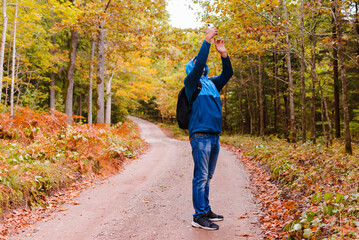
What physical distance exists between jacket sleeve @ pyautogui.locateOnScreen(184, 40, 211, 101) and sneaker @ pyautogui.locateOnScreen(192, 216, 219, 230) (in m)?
1.74

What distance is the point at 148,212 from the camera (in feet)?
14.9

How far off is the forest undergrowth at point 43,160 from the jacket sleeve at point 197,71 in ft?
11.4

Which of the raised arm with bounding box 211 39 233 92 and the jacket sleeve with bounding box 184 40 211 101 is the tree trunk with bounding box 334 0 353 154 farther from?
the jacket sleeve with bounding box 184 40 211 101

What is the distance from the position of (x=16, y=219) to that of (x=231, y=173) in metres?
5.63

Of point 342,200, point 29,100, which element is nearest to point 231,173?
point 342,200

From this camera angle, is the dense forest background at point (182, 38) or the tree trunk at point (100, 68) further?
the tree trunk at point (100, 68)

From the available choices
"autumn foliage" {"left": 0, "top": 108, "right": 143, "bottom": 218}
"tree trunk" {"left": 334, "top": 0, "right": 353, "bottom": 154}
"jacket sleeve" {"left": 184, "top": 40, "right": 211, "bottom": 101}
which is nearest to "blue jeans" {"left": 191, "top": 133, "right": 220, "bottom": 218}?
"jacket sleeve" {"left": 184, "top": 40, "right": 211, "bottom": 101}

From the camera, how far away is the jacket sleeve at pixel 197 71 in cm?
349

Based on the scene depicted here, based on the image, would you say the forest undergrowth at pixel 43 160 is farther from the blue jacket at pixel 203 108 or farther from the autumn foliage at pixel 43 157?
the blue jacket at pixel 203 108

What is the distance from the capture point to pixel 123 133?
41.8 feet

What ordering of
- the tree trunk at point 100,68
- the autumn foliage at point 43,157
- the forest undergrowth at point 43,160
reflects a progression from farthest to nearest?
the tree trunk at point 100,68, the autumn foliage at point 43,157, the forest undergrowth at point 43,160

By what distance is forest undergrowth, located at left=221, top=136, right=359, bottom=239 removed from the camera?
2.98 m

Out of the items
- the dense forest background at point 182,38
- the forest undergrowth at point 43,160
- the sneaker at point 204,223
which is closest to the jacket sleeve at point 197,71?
the sneaker at point 204,223

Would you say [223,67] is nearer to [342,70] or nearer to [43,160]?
[342,70]
